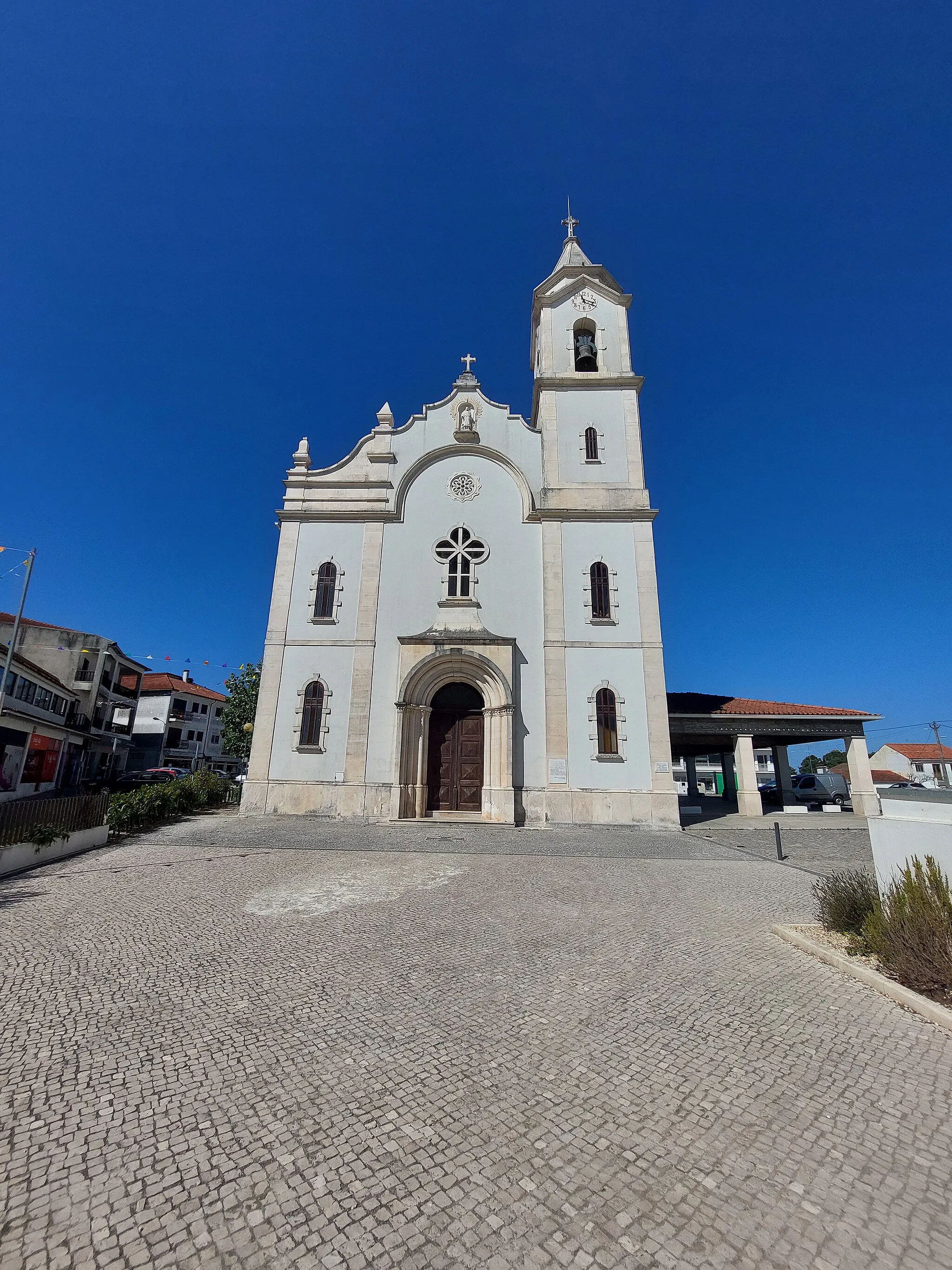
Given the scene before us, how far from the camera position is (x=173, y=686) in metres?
52.3

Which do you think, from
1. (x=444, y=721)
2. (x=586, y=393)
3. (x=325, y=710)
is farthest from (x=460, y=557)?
(x=586, y=393)

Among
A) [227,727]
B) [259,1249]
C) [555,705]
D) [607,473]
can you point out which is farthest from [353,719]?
[227,727]

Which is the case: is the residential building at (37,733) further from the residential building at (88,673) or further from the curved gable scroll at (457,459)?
the curved gable scroll at (457,459)

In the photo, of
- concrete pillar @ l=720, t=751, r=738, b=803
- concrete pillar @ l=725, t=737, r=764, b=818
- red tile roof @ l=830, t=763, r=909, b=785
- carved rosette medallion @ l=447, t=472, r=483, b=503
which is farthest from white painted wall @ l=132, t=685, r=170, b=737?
red tile roof @ l=830, t=763, r=909, b=785

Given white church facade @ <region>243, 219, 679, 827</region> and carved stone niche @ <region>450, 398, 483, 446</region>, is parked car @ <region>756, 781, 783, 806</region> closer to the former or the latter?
white church facade @ <region>243, 219, 679, 827</region>

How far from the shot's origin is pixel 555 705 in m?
16.8

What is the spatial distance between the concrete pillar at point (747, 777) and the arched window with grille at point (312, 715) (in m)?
15.4

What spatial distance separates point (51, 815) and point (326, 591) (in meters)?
10.1

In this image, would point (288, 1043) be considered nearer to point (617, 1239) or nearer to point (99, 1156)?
point (99, 1156)

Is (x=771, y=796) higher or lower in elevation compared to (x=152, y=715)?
Result: lower

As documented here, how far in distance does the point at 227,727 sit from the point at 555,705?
71.2 feet

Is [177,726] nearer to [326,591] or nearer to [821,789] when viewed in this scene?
[326,591]

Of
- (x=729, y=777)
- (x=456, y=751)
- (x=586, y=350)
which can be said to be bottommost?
(x=729, y=777)

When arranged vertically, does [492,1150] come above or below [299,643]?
below
